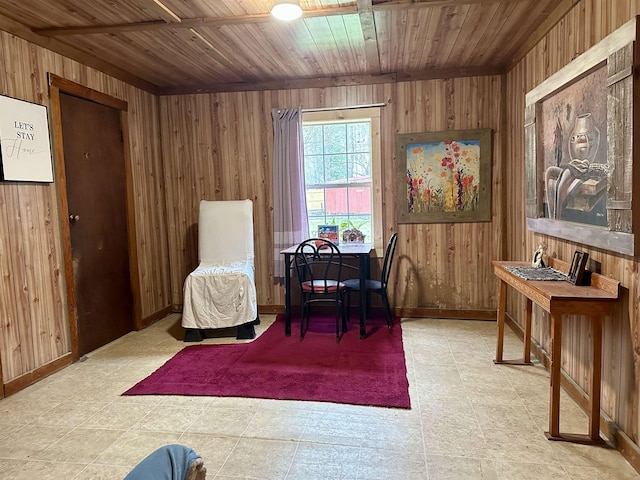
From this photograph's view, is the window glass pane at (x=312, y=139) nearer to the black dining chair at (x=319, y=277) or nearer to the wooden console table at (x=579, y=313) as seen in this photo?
the black dining chair at (x=319, y=277)

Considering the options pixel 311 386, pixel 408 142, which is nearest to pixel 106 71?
pixel 408 142

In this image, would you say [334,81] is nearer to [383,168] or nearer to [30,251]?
[383,168]

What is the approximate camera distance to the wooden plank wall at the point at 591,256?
77.1 inches

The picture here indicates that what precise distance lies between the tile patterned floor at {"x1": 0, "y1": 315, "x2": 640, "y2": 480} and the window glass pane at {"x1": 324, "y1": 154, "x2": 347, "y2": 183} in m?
2.20

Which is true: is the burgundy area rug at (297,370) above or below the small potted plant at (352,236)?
below

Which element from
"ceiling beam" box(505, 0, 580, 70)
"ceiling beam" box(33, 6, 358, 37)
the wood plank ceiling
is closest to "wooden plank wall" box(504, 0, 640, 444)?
"ceiling beam" box(505, 0, 580, 70)

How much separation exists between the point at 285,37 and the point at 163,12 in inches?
36.2

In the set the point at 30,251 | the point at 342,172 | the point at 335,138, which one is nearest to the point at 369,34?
the point at 335,138

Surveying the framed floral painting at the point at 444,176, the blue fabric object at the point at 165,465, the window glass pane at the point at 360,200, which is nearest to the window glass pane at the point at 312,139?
the window glass pane at the point at 360,200

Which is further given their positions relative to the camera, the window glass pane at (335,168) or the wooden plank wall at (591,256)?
the window glass pane at (335,168)

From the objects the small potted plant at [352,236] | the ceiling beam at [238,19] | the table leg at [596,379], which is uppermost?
the ceiling beam at [238,19]

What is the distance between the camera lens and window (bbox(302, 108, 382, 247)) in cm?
443

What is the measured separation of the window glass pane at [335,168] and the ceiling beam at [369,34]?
95cm

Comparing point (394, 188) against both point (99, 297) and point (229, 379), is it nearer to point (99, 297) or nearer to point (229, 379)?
point (229, 379)
